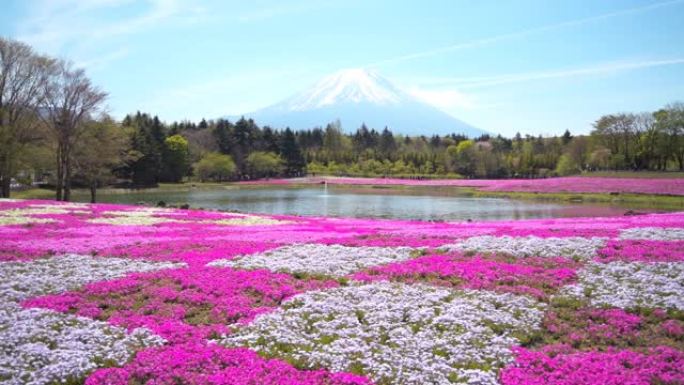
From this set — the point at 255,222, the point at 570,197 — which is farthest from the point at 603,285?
the point at 570,197

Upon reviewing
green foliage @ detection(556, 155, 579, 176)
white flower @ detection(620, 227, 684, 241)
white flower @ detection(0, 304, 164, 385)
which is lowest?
white flower @ detection(0, 304, 164, 385)

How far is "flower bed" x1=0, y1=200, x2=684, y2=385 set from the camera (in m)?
8.62

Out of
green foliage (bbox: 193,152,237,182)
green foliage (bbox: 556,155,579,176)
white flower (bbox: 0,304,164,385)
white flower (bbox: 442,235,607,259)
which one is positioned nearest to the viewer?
white flower (bbox: 0,304,164,385)

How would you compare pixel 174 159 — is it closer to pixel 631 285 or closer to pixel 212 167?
pixel 212 167

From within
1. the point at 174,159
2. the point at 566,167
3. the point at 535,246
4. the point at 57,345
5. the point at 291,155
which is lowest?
the point at 57,345

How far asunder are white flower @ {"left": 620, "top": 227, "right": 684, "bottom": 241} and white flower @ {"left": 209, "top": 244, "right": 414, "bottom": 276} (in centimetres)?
971

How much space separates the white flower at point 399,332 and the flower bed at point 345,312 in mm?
42

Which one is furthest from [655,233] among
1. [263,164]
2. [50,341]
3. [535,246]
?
[263,164]

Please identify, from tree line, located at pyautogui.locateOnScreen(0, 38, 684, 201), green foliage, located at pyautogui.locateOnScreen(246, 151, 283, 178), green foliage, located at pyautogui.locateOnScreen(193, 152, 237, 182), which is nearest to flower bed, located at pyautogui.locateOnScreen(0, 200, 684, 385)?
tree line, located at pyautogui.locateOnScreen(0, 38, 684, 201)

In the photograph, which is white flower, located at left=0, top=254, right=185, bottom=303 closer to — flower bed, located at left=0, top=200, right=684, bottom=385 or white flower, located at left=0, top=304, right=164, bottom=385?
flower bed, located at left=0, top=200, right=684, bottom=385

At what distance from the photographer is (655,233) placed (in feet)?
68.9

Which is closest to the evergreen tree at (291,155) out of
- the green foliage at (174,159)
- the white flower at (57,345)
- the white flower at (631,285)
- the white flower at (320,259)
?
the green foliage at (174,159)

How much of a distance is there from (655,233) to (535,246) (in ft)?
21.3

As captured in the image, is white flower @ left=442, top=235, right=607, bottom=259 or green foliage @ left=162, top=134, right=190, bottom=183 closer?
white flower @ left=442, top=235, right=607, bottom=259
